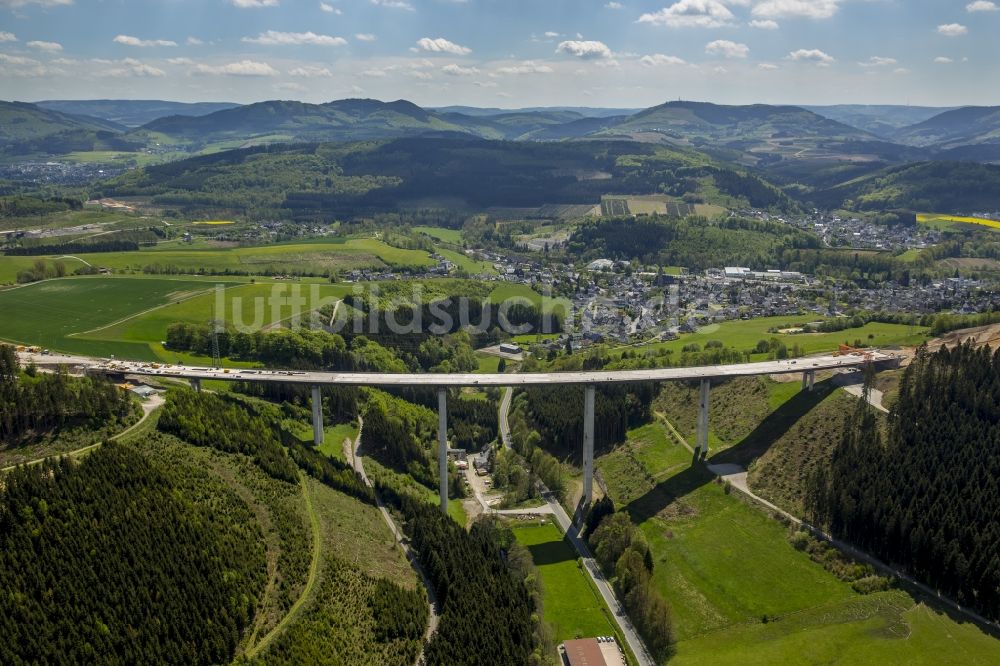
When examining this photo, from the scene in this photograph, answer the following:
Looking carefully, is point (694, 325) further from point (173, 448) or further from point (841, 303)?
point (173, 448)

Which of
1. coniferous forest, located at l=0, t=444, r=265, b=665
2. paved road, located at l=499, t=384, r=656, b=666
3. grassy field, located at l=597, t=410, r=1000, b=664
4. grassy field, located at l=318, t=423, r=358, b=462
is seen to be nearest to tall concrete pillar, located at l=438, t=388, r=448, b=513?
paved road, located at l=499, t=384, r=656, b=666

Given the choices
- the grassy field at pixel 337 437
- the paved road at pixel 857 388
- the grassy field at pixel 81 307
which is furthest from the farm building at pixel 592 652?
the grassy field at pixel 81 307

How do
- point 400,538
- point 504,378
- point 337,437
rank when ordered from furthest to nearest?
point 337,437, point 504,378, point 400,538

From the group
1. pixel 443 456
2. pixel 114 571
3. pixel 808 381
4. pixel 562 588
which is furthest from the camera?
pixel 808 381

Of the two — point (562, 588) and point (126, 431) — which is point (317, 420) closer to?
point (126, 431)

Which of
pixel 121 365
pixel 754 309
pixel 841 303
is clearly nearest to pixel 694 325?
pixel 754 309

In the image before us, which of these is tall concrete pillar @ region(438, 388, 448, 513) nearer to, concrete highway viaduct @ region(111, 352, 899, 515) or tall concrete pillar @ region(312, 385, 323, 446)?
concrete highway viaduct @ region(111, 352, 899, 515)

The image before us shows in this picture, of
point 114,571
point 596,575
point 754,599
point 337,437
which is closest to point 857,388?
point 754,599
